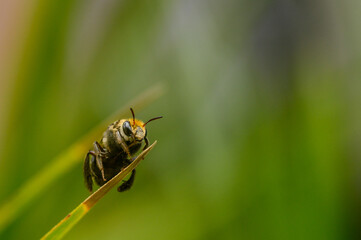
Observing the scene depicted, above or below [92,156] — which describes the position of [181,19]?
above

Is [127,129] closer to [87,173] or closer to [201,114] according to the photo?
[87,173]

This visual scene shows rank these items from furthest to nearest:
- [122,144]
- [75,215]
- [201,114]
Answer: [201,114], [122,144], [75,215]

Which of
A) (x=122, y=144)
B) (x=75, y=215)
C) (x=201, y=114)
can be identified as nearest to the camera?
(x=75, y=215)

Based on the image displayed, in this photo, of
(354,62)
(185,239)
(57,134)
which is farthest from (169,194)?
(354,62)

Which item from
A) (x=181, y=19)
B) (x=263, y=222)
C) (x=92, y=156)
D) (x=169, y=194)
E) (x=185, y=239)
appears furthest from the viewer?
(x=181, y=19)

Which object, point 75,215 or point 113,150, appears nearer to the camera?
point 75,215

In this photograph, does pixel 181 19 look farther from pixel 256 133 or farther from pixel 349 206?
pixel 349 206

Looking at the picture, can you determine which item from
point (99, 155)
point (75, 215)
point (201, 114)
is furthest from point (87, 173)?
point (201, 114)
